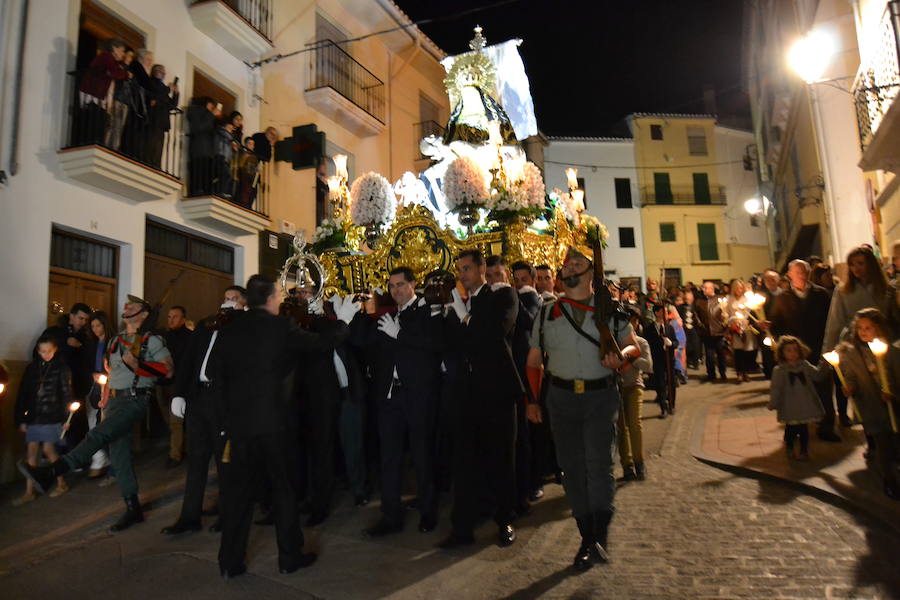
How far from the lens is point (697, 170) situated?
36.8 meters

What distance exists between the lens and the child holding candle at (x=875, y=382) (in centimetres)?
494

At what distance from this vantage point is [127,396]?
550 centimetres

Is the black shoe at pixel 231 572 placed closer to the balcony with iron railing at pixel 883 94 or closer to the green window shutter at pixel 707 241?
the balcony with iron railing at pixel 883 94

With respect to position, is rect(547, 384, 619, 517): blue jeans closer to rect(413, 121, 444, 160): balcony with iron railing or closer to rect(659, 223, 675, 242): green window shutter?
rect(413, 121, 444, 160): balcony with iron railing

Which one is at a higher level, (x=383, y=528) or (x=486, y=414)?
(x=486, y=414)

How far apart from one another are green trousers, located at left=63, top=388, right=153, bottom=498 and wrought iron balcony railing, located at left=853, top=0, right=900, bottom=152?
9.25 metres

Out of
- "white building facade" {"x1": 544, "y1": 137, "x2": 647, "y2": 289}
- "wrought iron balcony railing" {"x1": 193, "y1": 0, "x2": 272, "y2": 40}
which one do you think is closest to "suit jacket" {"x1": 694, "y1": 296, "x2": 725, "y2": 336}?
"wrought iron balcony railing" {"x1": 193, "y1": 0, "x2": 272, "y2": 40}

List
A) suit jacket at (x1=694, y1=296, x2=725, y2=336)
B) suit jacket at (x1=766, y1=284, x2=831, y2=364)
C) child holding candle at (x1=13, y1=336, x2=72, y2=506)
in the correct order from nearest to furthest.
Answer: child holding candle at (x1=13, y1=336, x2=72, y2=506), suit jacket at (x1=766, y1=284, x2=831, y2=364), suit jacket at (x1=694, y1=296, x2=725, y2=336)

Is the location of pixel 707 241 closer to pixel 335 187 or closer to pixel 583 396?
pixel 335 187

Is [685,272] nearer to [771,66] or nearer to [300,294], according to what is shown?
[771,66]

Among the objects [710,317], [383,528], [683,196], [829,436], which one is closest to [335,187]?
[383,528]

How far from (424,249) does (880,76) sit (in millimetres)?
7769

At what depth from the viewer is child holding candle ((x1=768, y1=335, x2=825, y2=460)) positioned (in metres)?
6.15

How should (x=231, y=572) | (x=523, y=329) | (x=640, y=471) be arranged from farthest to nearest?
(x=640, y=471) → (x=523, y=329) → (x=231, y=572)
